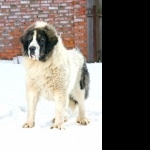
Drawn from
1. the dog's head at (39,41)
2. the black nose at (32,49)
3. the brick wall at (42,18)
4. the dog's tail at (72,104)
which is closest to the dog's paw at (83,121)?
the dog's tail at (72,104)

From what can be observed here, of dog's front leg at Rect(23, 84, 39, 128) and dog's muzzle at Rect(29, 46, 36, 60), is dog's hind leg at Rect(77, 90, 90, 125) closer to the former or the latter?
dog's front leg at Rect(23, 84, 39, 128)

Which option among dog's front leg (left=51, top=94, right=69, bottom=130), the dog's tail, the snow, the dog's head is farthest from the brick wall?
dog's front leg (left=51, top=94, right=69, bottom=130)

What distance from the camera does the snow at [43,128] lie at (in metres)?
2.46

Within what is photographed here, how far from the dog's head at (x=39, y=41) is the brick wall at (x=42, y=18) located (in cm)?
403

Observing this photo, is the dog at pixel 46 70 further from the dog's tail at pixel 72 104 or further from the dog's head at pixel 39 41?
the dog's tail at pixel 72 104

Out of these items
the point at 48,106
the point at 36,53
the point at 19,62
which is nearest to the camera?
the point at 36,53

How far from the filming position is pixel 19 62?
7.27 metres

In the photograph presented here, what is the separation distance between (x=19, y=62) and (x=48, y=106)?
319 cm

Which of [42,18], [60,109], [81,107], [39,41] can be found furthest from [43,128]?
[42,18]

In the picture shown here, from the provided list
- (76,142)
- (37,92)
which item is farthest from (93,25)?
(76,142)

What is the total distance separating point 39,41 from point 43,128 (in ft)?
2.22
